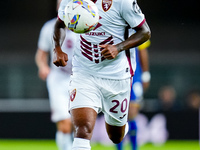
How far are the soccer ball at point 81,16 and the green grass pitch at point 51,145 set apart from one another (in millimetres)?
5842

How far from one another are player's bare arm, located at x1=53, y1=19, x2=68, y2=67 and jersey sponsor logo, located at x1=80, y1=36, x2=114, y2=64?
21 centimetres

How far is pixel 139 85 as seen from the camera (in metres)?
7.96

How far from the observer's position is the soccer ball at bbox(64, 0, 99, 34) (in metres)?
4.73

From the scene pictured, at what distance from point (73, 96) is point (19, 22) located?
1475cm

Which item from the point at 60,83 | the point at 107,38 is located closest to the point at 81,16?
the point at 107,38

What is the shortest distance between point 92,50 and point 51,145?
669 centimetres

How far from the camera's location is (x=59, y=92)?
25.1 ft

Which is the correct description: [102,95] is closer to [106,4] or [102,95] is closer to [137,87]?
[106,4]

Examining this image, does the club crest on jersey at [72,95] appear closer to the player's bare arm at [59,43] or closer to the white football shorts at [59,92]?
the player's bare arm at [59,43]

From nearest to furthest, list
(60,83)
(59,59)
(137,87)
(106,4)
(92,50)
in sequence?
(59,59)
(106,4)
(92,50)
(60,83)
(137,87)

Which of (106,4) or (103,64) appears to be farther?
(103,64)

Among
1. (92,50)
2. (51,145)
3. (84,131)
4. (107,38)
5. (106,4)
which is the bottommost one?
(51,145)

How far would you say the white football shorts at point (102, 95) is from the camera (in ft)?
16.6

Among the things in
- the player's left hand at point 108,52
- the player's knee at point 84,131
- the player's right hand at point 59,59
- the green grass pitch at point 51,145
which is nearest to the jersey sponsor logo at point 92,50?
the player's right hand at point 59,59
